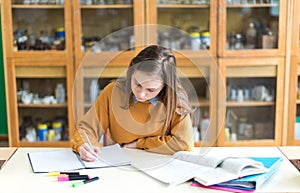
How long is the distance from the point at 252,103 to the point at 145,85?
181 cm

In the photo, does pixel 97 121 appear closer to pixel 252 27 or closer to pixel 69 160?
pixel 69 160

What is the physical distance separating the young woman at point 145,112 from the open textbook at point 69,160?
0.11 feet

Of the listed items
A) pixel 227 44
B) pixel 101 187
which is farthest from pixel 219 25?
pixel 101 187

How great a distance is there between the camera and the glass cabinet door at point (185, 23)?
312 centimetres

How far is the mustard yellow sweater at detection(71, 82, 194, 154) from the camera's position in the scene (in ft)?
5.73

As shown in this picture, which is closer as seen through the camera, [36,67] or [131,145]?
[131,145]

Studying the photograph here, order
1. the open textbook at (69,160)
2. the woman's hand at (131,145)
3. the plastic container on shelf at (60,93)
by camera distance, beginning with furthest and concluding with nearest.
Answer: the plastic container on shelf at (60,93)
the woman's hand at (131,145)
the open textbook at (69,160)

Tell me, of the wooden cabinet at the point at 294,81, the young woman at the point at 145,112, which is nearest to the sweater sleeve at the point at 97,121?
the young woman at the point at 145,112

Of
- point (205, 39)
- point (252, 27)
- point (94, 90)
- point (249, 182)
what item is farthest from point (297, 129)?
point (249, 182)

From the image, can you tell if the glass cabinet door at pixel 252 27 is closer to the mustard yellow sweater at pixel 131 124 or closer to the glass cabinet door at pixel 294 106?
the glass cabinet door at pixel 294 106

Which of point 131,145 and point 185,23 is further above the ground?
point 185,23

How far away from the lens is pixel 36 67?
3.18 metres

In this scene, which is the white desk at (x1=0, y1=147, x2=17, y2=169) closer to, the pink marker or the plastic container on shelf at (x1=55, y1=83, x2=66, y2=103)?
the pink marker

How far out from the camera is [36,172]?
4.95 feet
